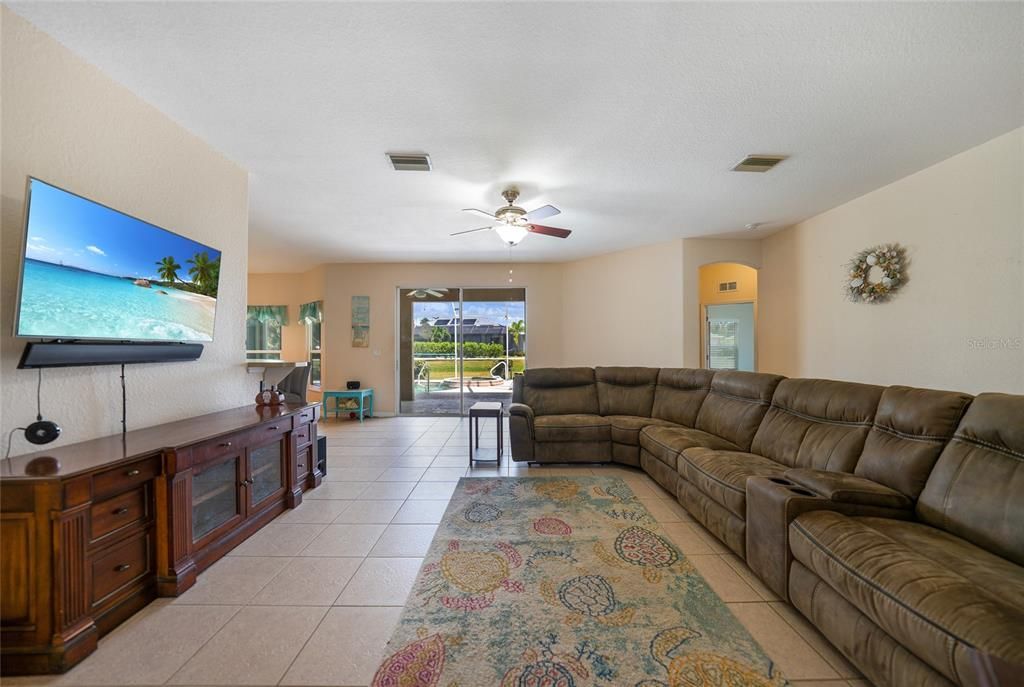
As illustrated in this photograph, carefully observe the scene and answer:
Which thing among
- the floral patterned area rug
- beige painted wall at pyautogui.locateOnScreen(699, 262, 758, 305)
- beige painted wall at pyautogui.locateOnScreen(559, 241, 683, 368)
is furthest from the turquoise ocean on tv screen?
beige painted wall at pyautogui.locateOnScreen(699, 262, 758, 305)

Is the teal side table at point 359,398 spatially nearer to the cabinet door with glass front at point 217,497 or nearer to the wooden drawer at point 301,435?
the wooden drawer at point 301,435

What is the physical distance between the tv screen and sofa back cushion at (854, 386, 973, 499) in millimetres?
4019

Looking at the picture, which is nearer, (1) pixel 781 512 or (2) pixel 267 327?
(1) pixel 781 512

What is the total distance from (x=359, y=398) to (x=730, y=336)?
637 cm

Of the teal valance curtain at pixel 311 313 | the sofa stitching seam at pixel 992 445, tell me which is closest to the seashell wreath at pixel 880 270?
the sofa stitching seam at pixel 992 445

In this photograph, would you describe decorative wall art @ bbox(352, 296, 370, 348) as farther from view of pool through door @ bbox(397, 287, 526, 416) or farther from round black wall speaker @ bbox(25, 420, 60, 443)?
round black wall speaker @ bbox(25, 420, 60, 443)

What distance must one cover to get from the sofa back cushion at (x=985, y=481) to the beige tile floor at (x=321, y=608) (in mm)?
761

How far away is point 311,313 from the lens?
6.98 m

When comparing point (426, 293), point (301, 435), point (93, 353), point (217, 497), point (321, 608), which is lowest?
point (321, 608)

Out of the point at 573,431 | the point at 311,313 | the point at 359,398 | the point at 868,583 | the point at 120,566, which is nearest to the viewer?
the point at 868,583

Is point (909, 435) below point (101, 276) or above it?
below

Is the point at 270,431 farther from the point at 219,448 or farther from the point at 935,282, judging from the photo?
the point at 935,282

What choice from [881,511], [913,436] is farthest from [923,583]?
[913,436]

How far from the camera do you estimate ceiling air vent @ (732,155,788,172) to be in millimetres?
2902
